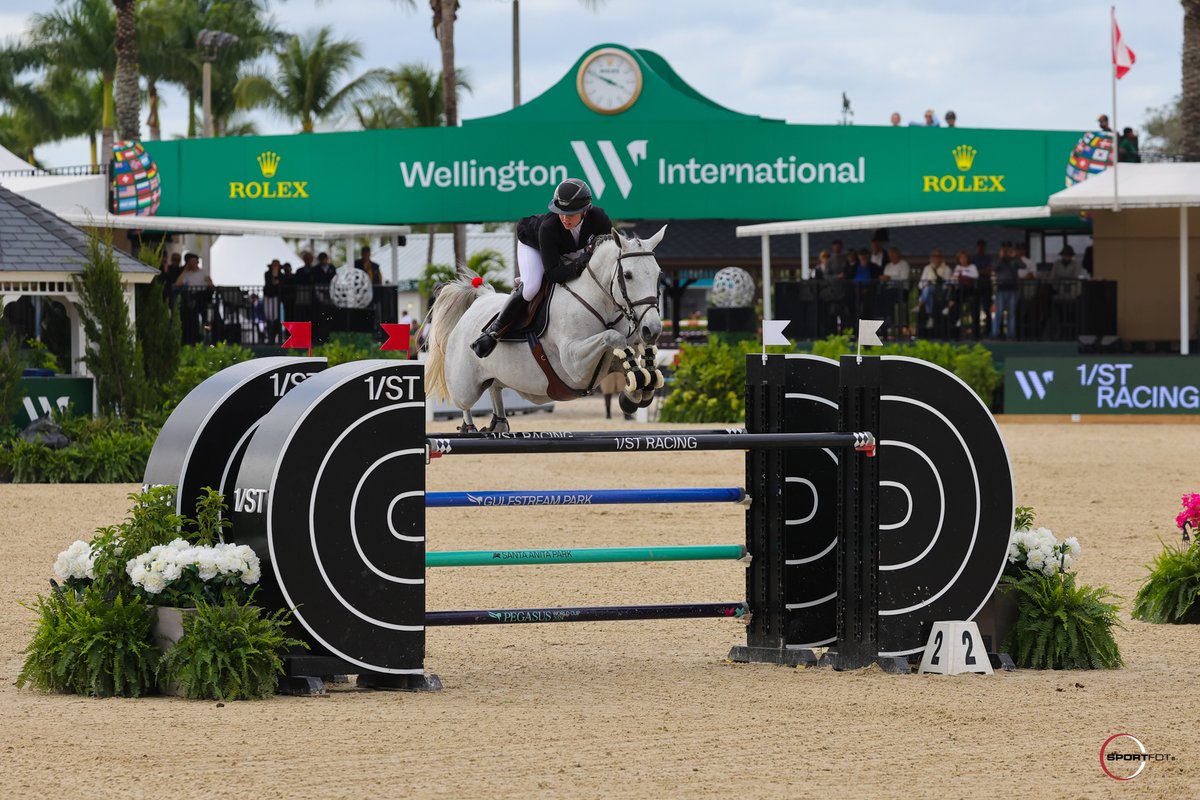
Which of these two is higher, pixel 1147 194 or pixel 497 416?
pixel 1147 194

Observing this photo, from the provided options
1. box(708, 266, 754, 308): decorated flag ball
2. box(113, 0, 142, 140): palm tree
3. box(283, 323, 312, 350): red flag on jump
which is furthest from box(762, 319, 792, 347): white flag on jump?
box(113, 0, 142, 140): palm tree

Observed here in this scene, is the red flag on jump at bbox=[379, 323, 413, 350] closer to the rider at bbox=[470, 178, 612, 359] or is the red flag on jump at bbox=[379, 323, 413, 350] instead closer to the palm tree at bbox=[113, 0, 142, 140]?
the rider at bbox=[470, 178, 612, 359]

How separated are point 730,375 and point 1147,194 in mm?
6515

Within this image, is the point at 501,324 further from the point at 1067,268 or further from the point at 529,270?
the point at 1067,268

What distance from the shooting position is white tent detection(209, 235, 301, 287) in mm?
40906

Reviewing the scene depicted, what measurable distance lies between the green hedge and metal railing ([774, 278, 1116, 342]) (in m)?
0.77

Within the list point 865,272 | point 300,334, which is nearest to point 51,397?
point 300,334

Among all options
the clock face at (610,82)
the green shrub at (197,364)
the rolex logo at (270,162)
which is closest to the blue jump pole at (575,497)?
the green shrub at (197,364)

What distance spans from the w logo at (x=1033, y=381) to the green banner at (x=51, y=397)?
41.7ft

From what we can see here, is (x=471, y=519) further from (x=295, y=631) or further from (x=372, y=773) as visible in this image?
(x=372, y=773)

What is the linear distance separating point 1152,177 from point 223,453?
2102cm

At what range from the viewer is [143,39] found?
57.5 metres

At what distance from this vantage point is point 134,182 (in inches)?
A: 1200

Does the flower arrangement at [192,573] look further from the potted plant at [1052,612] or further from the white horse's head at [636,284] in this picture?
the potted plant at [1052,612]
